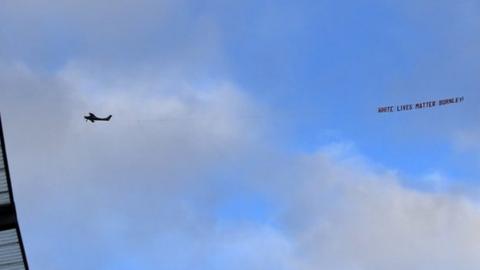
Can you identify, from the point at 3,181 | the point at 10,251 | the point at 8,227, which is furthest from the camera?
the point at 10,251

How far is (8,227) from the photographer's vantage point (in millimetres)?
41969

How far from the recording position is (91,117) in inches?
3034

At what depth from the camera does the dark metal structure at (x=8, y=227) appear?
40384 mm

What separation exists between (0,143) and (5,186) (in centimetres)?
315

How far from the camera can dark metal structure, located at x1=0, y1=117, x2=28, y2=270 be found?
40384mm

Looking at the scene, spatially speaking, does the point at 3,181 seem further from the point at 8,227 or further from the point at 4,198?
the point at 8,227

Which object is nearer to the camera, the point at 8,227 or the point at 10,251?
the point at 8,227

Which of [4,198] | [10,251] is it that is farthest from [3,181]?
[10,251]

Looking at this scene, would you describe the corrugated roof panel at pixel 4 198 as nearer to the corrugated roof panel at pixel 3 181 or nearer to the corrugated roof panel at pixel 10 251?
the corrugated roof panel at pixel 3 181

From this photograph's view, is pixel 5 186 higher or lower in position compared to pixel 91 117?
lower

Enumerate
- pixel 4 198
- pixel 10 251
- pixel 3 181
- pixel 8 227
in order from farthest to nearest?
pixel 10 251
pixel 8 227
pixel 4 198
pixel 3 181

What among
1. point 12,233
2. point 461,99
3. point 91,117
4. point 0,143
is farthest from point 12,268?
point 461,99

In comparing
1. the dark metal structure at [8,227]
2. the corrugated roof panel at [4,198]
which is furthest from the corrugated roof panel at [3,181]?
the corrugated roof panel at [4,198]

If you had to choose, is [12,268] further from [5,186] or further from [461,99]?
[461,99]
